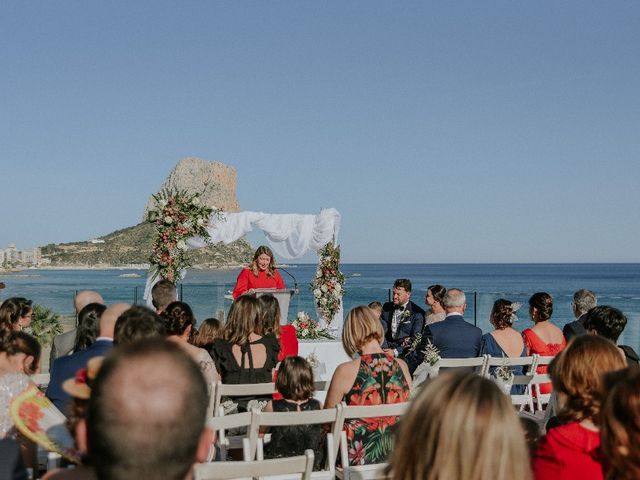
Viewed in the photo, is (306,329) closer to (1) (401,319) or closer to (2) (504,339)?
(1) (401,319)

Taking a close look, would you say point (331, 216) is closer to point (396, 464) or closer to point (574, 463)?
point (574, 463)

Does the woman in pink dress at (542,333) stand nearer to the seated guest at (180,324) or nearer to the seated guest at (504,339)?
the seated guest at (504,339)

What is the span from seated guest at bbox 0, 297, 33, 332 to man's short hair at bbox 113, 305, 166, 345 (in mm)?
2632

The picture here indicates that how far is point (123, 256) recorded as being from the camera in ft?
228

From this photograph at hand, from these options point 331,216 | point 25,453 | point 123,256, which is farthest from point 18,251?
point 25,453

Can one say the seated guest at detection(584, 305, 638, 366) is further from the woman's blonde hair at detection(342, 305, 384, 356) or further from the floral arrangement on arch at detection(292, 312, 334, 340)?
the floral arrangement on arch at detection(292, 312, 334, 340)

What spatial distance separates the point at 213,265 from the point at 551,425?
1919cm

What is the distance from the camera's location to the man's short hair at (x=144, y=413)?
1219 mm

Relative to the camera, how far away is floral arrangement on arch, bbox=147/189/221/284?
9.24m

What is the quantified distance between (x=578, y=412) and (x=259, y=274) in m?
6.19

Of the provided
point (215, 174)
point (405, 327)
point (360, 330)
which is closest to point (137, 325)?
point (360, 330)

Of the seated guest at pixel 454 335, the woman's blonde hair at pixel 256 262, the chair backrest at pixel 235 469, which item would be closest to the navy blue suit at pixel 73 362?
the chair backrest at pixel 235 469

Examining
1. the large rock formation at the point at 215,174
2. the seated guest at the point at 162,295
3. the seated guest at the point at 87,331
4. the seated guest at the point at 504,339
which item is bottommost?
the seated guest at the point at 504,339

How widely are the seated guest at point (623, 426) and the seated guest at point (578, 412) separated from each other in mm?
537
